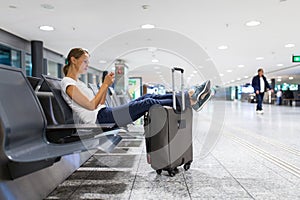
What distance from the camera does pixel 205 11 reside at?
17.3 ft

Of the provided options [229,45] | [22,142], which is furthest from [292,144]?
[229,45]

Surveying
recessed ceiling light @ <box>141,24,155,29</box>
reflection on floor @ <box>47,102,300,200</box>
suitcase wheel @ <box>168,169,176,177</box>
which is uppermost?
recessed ceiling light @ <box>141,24,155,29</box>

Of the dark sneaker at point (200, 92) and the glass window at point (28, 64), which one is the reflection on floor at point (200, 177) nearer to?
the dark sneaker at point (200, 92)

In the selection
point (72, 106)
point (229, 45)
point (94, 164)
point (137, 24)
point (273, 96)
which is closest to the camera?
point (72, 106)

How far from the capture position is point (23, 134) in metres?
1.48

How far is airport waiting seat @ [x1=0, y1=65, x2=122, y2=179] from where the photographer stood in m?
1.27

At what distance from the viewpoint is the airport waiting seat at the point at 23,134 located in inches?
50.0

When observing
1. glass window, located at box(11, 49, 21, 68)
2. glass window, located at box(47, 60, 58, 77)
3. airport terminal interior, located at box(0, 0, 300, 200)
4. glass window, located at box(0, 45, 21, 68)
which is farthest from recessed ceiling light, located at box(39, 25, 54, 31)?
glass window, located at box(47, 60, 58, 77)

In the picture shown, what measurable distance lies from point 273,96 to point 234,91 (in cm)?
1575

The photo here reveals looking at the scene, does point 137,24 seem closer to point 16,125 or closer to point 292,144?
point 292,144

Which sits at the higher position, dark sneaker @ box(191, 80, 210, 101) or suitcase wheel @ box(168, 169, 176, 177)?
dark sneaker @ box(191, 80, 210, 101)

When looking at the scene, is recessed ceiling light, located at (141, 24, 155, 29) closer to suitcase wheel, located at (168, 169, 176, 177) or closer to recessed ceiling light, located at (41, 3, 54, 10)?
recessed ceiling light, located at (41, 3, 54, 10)

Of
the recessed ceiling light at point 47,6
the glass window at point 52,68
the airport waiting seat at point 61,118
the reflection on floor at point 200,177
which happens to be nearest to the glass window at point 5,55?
the glass window at point 52,68

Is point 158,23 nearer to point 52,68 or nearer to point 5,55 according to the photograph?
point 5,55
